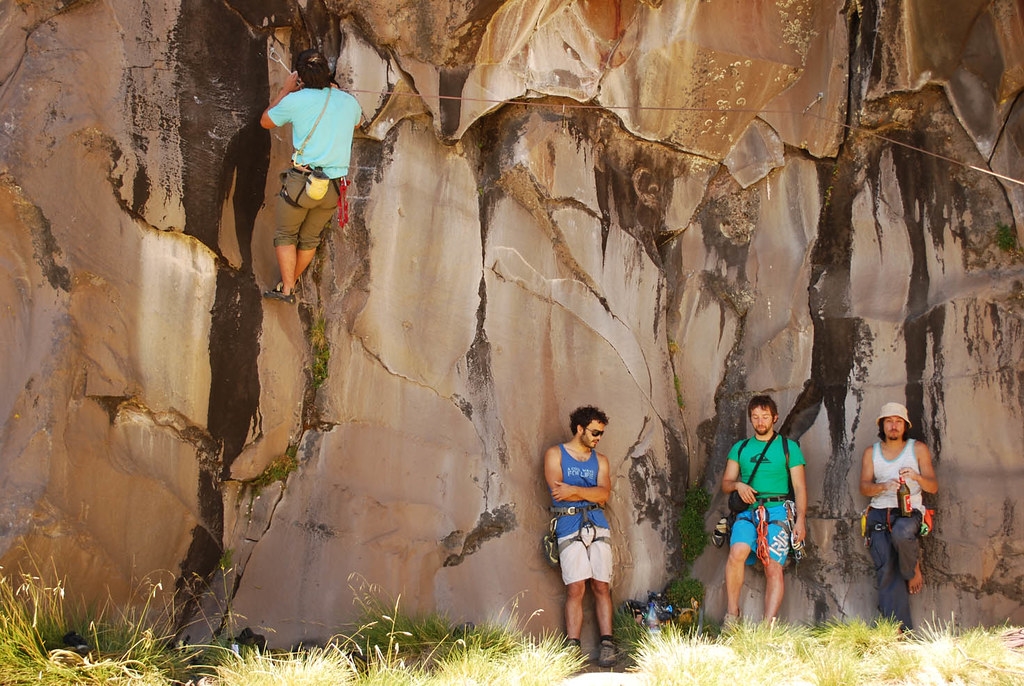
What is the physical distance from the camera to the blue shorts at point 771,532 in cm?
691

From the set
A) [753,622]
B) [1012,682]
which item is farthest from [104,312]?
[1012,682]

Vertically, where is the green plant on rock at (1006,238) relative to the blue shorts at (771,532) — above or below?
above

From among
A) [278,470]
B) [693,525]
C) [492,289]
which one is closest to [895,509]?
[693,525]

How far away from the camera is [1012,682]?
523 cm

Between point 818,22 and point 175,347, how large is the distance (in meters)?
5.31

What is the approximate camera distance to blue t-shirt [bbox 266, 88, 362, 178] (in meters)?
6.27

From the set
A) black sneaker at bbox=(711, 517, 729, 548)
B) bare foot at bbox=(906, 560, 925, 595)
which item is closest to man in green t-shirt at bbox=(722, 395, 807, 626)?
black sneaker at bbox=(711, 517, 729, 548)

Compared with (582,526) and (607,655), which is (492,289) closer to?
(582,526)

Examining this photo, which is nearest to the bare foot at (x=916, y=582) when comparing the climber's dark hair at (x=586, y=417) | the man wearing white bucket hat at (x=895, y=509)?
the man wearing white bucket hat at (x=895, y=509)

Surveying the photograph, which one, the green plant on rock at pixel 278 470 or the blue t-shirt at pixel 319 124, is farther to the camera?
the green plant on rock at pixel 278 470

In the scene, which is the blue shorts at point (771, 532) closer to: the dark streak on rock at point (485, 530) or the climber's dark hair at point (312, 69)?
the dark streak on rock at point (485, 530)

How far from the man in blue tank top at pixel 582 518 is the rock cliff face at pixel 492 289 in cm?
26

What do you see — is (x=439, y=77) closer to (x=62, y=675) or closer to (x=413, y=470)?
(x=413, y=470)

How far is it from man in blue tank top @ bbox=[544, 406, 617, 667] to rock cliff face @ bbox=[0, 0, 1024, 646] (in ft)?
0.87
